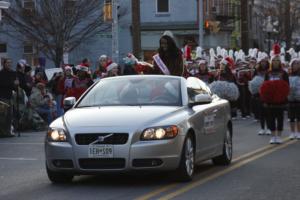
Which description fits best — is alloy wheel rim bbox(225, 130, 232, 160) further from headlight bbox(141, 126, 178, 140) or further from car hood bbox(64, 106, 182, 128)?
headlight bbox(141, 126, 178, 140)

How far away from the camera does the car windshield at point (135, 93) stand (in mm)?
11586

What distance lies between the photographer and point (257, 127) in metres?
22.9

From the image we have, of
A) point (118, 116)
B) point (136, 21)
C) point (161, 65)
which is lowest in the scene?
point (118, 116)

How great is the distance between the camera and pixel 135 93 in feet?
38.5

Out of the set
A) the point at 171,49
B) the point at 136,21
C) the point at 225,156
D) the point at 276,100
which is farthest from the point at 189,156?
the point at 136,21

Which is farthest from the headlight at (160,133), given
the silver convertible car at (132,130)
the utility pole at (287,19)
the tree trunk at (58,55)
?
the utility pole at (287,19)

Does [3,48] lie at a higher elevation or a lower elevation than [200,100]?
higher

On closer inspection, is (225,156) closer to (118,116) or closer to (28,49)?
(118,116)

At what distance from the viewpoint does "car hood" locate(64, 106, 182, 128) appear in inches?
417

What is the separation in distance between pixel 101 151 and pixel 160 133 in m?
0.78

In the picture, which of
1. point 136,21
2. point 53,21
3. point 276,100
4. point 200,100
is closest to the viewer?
point 200,100

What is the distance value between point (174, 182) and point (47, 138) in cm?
175

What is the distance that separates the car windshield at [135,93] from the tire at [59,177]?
108 cm

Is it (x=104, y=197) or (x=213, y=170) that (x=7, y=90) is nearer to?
(x=213, y=170)
